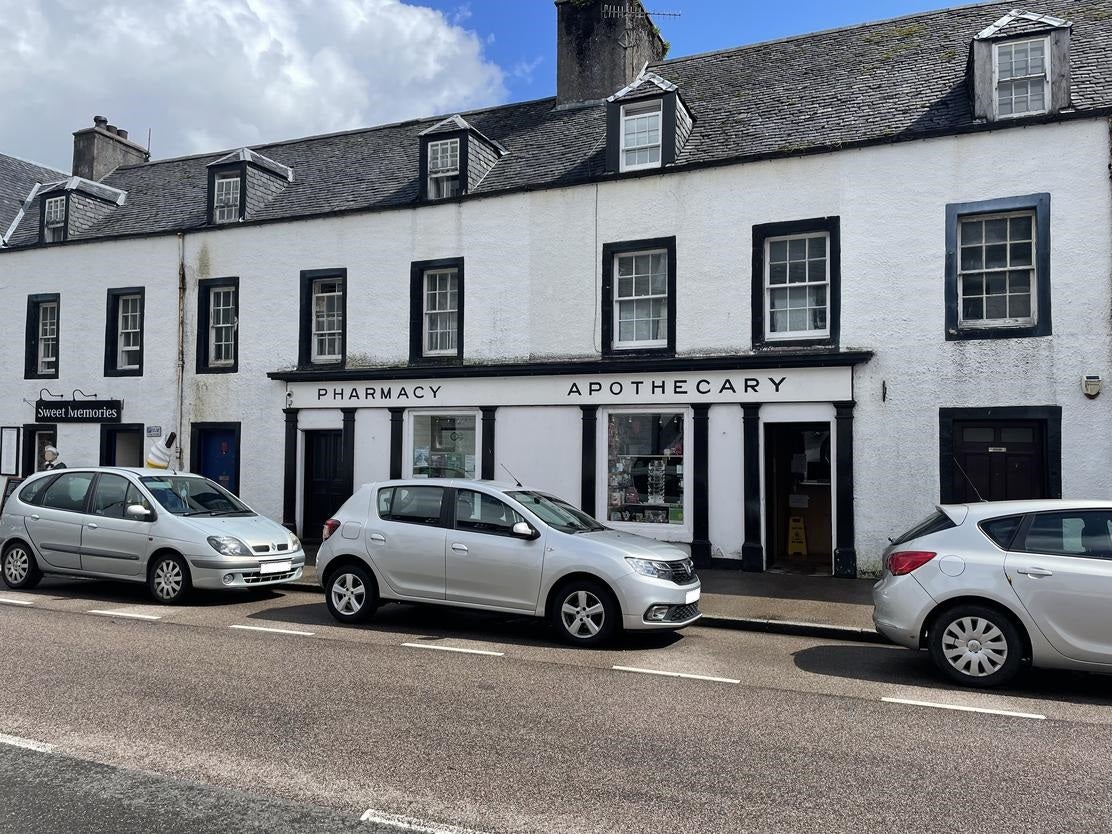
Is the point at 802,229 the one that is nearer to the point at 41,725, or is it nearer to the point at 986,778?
the point at 986,778

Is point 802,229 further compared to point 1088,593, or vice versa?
point 802,229

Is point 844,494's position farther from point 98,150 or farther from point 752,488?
point 98,150

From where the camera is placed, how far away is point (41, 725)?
5.58 m

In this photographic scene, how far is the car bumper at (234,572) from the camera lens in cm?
1035

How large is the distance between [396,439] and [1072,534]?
11.4 metres

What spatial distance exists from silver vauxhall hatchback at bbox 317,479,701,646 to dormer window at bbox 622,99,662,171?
7129 mm

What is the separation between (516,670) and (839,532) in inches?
276

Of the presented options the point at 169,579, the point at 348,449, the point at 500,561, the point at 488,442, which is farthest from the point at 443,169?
the point at 500,561

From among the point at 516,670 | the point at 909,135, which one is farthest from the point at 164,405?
the point at 909,135

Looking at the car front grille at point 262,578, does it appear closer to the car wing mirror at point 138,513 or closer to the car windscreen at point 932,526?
the car wing mirror at point 138,513

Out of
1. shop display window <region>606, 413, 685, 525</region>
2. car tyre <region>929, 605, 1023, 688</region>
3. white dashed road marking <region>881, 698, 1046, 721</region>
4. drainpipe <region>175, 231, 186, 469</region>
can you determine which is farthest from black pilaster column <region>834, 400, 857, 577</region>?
drainpipe <region>175, 231, 186, 469</region>

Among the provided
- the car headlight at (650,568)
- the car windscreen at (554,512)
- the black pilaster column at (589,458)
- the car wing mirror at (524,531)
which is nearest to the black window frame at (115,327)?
the black pilaster column at (589,458)

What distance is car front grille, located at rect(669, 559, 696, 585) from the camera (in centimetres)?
852

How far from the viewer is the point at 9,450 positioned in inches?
774
